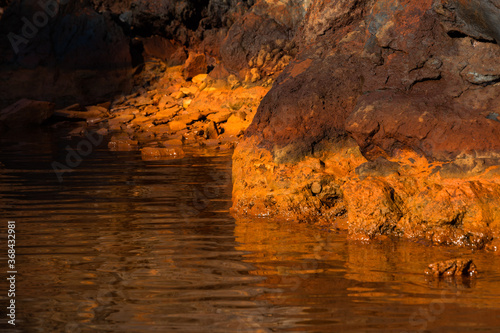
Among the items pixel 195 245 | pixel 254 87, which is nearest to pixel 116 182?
pixel 195 245

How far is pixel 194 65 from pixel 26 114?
4.45 metres

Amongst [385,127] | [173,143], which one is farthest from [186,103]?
[385,127]

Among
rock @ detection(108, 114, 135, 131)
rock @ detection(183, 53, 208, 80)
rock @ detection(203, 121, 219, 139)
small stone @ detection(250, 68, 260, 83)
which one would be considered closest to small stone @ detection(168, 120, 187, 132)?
rock @ detection(203, 121, 219, 139)

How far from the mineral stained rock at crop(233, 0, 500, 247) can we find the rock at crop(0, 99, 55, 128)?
1058cm

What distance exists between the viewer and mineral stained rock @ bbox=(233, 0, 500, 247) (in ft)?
16.8

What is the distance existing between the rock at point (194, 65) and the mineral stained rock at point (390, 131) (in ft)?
35.4

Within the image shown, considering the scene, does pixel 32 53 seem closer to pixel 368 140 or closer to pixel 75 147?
pixel 75 147

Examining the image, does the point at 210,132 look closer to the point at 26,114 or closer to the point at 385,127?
the point at 26,114

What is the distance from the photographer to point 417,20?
5781 mm

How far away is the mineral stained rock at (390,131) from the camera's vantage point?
5.11 meters

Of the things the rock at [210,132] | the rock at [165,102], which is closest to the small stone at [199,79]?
the rock at [165,102]

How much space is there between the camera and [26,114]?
15.8 m

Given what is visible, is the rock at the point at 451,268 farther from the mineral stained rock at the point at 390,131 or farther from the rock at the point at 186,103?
the rock at the point at 186,103

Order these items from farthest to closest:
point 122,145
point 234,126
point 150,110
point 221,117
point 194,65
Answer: point 194,65, point 150,110, point 221,117, point 234,126, point 122,145
